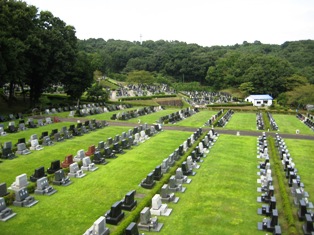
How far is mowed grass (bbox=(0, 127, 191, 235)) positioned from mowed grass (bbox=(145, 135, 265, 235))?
8.12 feet

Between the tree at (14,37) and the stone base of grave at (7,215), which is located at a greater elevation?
the tree at (14,37)

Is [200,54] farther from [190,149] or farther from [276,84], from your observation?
[190,149]

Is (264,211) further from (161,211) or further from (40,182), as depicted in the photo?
(40,182)

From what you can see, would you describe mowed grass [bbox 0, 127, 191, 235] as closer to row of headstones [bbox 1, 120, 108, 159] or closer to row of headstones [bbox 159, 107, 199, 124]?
row of headstones [bbox 1, 120, 108, 159]

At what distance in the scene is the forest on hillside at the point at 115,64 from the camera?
3916 centimetres

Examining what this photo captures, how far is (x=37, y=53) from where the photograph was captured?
42.1 meters

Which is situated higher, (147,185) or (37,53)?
(37,53)

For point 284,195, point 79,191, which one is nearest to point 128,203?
point 79,191

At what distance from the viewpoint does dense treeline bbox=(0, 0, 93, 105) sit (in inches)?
1438

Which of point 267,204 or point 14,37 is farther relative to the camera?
point 14,37

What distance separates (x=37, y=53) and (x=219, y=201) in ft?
114

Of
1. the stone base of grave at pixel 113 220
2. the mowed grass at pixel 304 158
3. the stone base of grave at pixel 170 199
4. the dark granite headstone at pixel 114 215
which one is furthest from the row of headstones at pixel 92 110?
the stone base of grave at pixel 113 220

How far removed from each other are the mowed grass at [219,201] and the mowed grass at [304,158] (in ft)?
9.88

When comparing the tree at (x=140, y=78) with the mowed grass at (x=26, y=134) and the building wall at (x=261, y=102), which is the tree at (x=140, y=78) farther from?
the mowed grass at (x=26, y=134)
